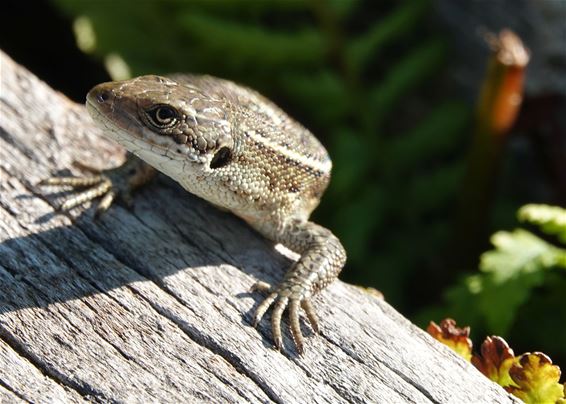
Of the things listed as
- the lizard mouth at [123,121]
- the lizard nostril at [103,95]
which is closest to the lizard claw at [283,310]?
the lizard mouth at [123,121]

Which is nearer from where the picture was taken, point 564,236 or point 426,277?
point 564,236

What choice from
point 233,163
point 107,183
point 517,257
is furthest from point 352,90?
point 107,183

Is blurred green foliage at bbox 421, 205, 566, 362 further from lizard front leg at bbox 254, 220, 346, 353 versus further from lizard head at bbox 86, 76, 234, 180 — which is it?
lizard head at bbox 86, 76, 234, 180

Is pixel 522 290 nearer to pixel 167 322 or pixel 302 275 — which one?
pixel 302 275

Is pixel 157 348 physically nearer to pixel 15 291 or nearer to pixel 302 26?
pixel 15 291

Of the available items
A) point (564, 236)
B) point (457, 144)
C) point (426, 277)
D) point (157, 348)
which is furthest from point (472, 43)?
point (157, 348)

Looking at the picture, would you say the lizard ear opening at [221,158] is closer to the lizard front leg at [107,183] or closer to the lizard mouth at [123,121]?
the lizard mouth at [123,121]
